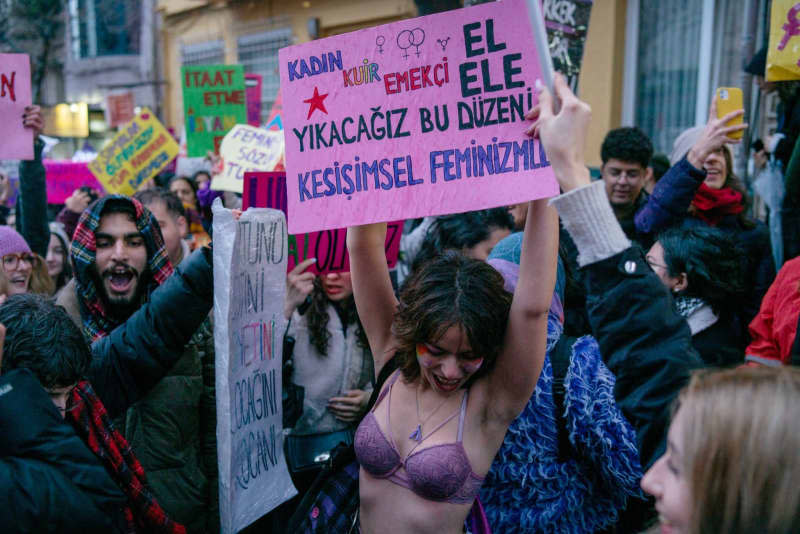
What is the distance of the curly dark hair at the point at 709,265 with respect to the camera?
9.21 feet

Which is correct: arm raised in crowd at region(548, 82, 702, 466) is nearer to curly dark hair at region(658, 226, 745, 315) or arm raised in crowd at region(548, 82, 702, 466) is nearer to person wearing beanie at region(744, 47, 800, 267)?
curly dark hair at region(658, 226, 745, 315)

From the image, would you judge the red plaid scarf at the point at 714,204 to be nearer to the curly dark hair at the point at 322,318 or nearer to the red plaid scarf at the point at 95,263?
the curly dark hair at the point at 322,318

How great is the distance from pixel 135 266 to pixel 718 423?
2.18 metres

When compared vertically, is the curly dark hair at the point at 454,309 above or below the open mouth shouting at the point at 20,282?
above

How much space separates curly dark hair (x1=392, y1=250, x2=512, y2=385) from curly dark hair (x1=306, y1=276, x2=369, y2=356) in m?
0.92

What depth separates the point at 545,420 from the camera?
2.05 metres

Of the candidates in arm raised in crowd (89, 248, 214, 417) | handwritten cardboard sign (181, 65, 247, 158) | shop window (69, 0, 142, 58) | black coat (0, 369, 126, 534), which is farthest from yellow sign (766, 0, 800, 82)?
shop window (69, 0, 142, 58)

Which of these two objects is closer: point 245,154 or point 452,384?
point 452,384

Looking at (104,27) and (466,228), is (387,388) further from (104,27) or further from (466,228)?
(104,27)

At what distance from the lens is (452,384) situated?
6.47 feet

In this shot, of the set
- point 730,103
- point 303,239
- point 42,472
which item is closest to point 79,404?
point 42,472

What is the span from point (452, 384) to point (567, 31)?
218 cm

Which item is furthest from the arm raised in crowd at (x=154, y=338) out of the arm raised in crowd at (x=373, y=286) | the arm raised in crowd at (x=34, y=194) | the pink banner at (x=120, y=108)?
the pink banner at (x=120, y=108)

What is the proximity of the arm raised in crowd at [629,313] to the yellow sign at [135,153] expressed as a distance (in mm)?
5329
